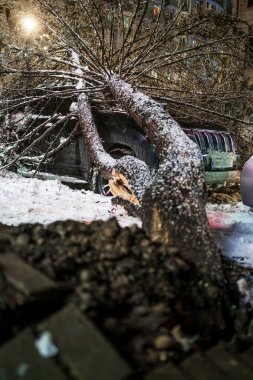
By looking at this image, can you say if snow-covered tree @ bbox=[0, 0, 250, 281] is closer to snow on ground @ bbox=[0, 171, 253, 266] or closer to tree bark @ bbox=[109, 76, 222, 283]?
tree bark @ bbox=[109, 76, 222, 283]

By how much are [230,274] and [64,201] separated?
3.84 meters

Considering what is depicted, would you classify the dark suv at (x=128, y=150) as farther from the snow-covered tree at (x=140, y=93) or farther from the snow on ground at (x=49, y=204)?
the snow on ground at (x=49, y=204)

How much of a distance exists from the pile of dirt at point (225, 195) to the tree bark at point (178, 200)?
3.31m

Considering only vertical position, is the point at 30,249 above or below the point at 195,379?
above

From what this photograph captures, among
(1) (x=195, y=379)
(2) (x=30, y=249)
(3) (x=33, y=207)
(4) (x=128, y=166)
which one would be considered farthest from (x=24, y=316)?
(3) (x=33, y=207)

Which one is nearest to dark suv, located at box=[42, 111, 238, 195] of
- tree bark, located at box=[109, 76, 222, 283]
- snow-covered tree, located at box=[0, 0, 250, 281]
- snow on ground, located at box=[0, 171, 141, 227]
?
snow-covered tree, located at box=[0, 0, 250, 281]

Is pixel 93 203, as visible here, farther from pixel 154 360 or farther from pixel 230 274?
pixel 154 360

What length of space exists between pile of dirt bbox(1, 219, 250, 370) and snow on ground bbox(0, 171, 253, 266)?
5.91 feet

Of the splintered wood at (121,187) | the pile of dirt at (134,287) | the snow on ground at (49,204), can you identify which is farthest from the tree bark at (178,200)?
the snow on ground at (49,204)

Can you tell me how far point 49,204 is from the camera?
638 cm

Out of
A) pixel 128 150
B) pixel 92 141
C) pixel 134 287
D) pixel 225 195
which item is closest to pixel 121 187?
pixel 92 141

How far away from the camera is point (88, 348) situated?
67.8 inches

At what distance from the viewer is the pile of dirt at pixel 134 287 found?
1.96m

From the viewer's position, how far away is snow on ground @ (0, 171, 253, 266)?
195 inches
